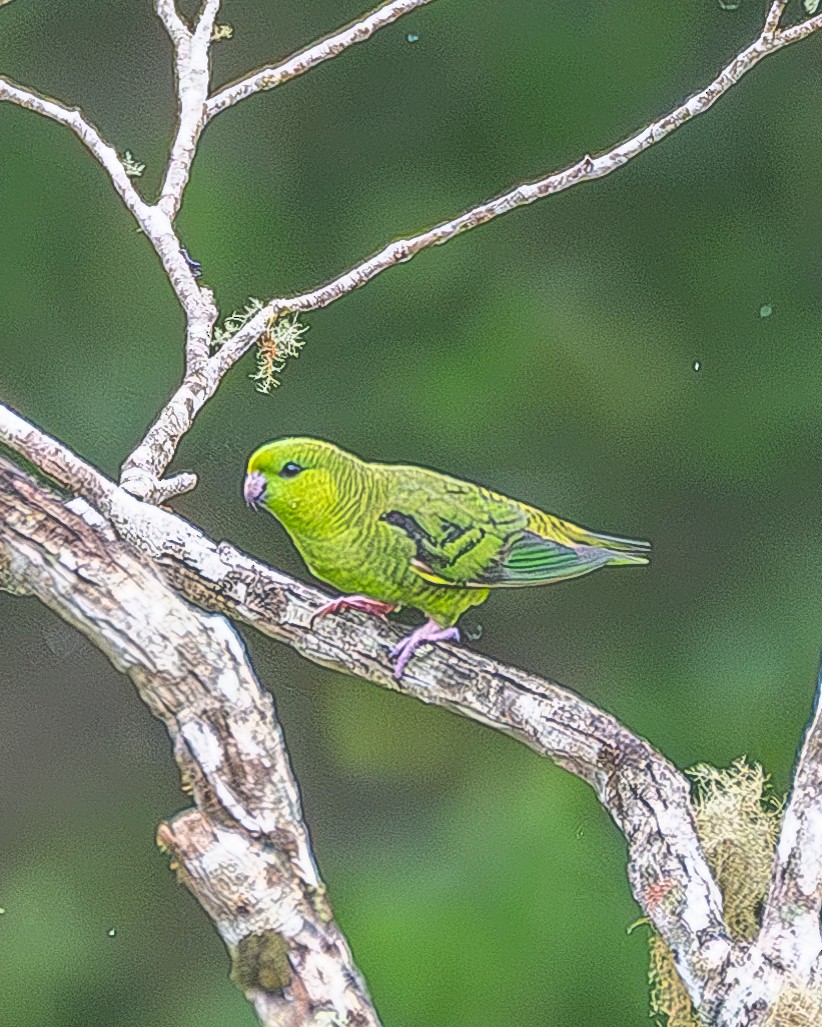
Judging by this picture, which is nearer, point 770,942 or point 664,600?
point 770,942

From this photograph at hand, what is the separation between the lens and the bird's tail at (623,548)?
1393mm

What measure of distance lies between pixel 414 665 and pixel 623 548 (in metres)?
0.27

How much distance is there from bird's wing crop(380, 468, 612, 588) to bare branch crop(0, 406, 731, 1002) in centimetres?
9

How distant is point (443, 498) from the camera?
129cm

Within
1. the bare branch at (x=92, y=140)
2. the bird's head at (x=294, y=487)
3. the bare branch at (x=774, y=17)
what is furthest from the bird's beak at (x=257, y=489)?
the bare branch at (x=774, y=17)

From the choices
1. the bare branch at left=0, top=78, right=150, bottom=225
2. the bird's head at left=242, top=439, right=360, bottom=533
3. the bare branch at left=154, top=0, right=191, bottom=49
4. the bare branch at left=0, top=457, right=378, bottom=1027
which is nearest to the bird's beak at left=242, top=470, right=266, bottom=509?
the bird's head at left=242, top=439, right=360, bottom=533

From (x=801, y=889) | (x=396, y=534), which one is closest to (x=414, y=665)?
(x=396, y=534)

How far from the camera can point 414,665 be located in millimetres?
1297

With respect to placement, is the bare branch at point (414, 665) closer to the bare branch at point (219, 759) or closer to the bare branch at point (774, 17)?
the bare branch at point (219, 759)

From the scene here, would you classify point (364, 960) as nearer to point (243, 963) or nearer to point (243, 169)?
point (243, 963)

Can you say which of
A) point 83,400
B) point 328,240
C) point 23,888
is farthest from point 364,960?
point 328,240

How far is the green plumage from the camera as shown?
1253 millimetres

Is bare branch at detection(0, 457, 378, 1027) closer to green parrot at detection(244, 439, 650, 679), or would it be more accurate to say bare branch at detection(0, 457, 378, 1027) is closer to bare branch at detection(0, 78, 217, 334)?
green parrot at detection(244, 439, 650, 679)

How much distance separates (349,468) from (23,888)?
21.8 inches
